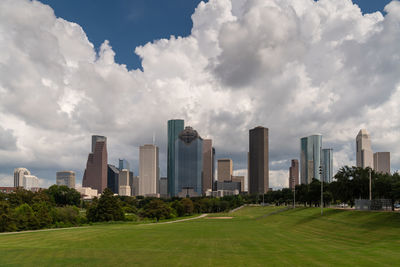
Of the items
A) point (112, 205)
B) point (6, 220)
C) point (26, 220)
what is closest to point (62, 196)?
point (112, 205)

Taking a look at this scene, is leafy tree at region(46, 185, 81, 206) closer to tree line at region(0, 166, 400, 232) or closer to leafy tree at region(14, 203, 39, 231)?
tree line at region(0, 166, 400, 232)

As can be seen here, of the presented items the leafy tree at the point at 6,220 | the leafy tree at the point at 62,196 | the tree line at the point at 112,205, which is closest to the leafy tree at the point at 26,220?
the tree line at the point at 112,205

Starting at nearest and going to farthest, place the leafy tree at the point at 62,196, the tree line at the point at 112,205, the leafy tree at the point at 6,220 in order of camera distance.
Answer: the leafy tree at the point at 6,220 < the tree line at the point at 112,205 < the leafy tree at the point at 62,196

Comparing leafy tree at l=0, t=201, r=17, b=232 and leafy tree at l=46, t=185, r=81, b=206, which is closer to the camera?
leafy tree at l=0, t=201, r=17, b=232

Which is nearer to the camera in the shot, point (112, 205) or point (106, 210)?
point (106, 210)

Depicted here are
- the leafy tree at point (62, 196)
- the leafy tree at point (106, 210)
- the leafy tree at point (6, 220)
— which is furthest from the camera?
the leafy tree at point (62, 196)

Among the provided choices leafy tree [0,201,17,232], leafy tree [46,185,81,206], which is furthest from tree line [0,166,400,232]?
leafy tree [46,185,81,206]

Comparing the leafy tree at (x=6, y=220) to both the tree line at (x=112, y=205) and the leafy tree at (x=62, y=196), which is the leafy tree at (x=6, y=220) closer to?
the tree line at (x=112, y=205)

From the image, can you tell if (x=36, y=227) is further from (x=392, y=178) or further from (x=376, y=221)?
(x=392, y=178)

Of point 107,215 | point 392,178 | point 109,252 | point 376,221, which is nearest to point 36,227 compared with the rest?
point 107,215

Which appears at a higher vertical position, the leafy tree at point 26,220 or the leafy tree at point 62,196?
the leafy tree at point 26,220

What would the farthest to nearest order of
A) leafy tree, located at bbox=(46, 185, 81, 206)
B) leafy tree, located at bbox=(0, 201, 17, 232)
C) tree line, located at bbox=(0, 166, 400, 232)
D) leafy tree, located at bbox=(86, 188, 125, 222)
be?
leafy tree, located at bbox=(46, 185, 81, 206), leafy tree, located at bbox=(86, 188, 125, 222), tree line, located at bbox=(0, 166, 400, 232), leafy tree, located at bbox=(0, 201, 17, 232)

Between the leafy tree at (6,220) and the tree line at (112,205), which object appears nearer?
the leafy tree at (6,220)

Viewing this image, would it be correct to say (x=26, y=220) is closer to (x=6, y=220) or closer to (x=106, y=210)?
(x=6, y=220)
